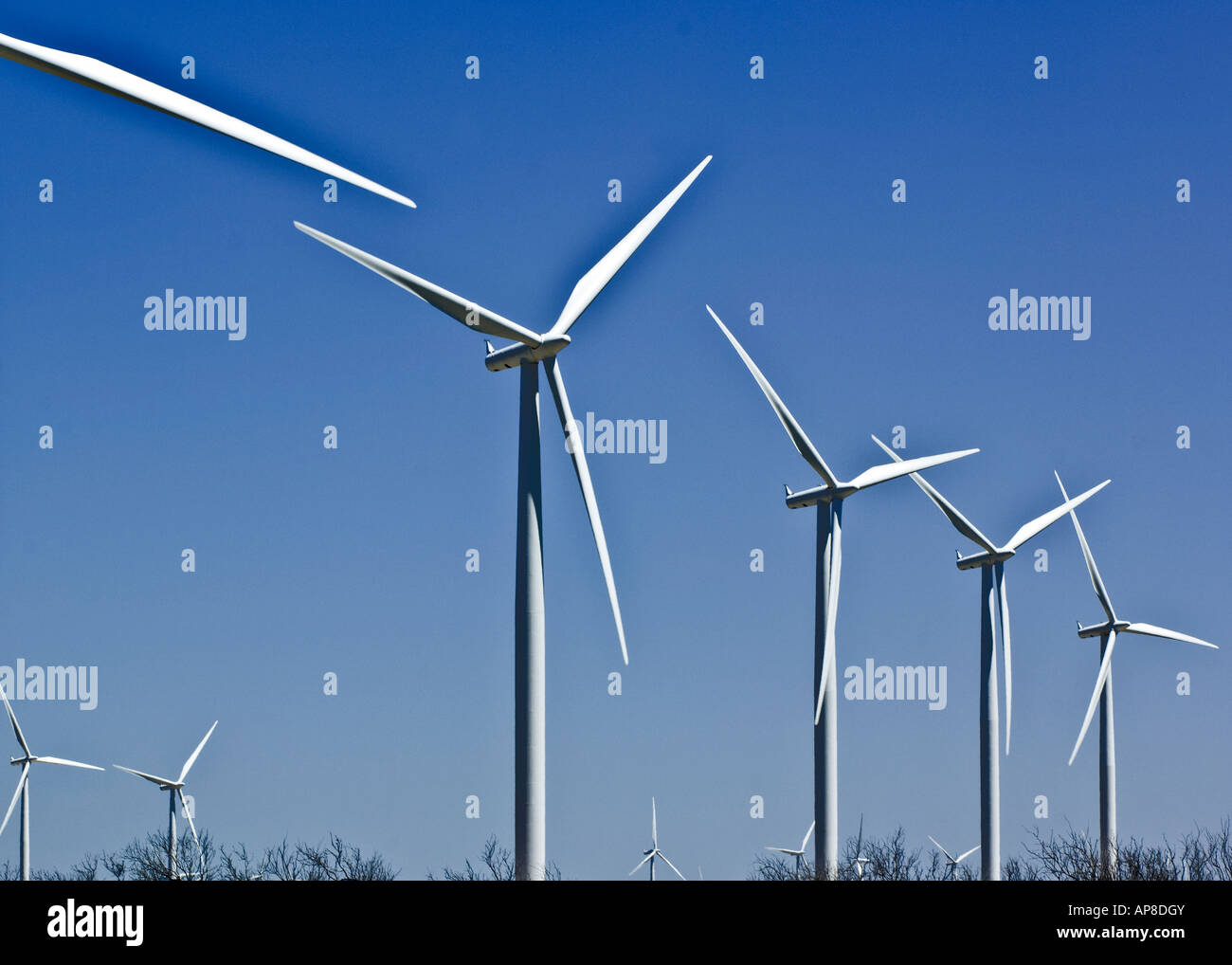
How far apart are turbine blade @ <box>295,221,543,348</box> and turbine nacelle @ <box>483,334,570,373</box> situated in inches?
6.5

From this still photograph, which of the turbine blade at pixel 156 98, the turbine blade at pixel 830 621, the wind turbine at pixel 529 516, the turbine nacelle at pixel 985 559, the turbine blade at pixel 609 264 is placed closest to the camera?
the turbine blade at pixel 156 98

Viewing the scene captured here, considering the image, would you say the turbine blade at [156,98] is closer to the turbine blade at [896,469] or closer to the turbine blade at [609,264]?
the turbine blade at [609,264]

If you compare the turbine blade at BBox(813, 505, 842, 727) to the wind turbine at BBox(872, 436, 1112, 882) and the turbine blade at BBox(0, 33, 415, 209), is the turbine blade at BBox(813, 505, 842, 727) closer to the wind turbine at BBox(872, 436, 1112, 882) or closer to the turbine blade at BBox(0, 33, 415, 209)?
the wind turbine at BBox(872, 436, 1112, 882)

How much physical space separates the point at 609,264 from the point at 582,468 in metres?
7.25

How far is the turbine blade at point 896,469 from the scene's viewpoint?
58.5 metres

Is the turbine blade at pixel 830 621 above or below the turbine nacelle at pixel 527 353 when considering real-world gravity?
below

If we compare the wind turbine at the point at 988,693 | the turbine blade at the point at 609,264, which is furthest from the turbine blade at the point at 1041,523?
the turbine blade at the point at 609,264

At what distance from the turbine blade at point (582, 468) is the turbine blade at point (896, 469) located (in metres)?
18.4

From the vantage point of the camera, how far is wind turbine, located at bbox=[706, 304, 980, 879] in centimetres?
5403

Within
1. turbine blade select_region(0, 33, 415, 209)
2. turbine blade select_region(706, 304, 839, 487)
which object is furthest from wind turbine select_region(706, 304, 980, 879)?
turbine blade select_region(0, 33, 415, 209)

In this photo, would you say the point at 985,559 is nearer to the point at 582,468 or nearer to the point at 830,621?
the point at 830,621

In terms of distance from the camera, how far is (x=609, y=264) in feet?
150
